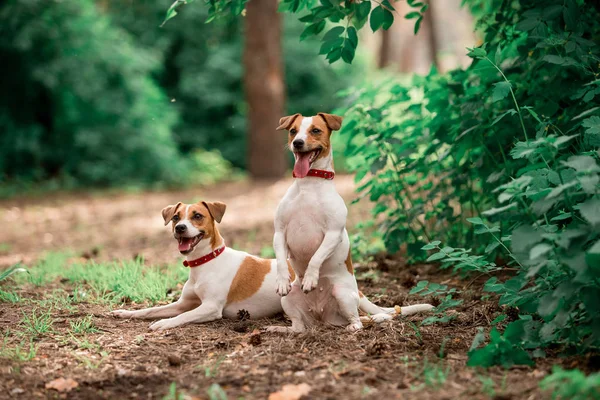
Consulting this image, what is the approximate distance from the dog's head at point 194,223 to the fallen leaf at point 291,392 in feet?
5.28

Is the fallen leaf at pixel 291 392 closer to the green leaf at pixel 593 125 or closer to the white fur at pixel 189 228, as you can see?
the white fur at pixel 189 228

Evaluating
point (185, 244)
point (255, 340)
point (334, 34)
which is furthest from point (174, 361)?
point (334, 34)

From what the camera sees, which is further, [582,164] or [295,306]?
[295,306]

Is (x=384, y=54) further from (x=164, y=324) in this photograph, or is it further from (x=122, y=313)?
(x=164, y=324)

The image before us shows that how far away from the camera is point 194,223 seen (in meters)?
4.55

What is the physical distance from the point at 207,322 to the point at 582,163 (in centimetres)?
271

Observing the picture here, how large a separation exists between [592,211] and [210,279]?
104 inches

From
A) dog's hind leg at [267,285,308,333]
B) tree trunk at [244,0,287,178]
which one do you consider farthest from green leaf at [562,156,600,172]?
tree trunk at [244,0,287,178]

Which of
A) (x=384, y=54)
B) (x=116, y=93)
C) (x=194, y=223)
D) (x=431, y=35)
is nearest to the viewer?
(x=194, y=223)

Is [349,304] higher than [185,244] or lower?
lower

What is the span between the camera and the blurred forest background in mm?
14188

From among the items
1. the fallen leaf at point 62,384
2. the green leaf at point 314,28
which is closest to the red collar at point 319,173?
the green leaf at point 314,28

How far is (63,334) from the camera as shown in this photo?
13.9 feet

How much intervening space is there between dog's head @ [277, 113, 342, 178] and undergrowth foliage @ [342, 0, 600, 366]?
3.20 ft
